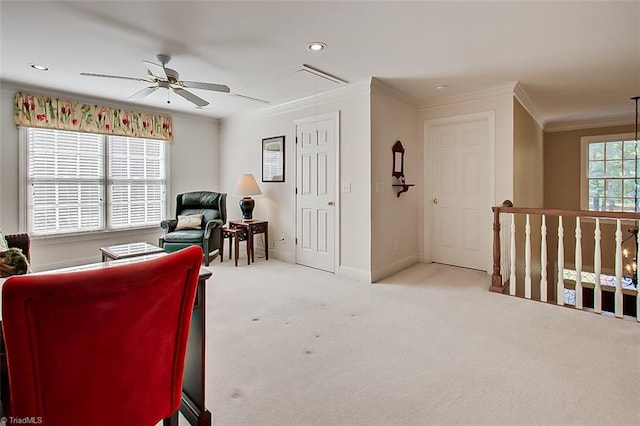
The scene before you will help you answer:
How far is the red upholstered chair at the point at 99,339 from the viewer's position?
771mm

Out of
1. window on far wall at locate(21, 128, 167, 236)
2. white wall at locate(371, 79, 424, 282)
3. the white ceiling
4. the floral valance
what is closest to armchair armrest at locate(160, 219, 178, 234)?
window on far wall at locate(21, 128, 167, 236)

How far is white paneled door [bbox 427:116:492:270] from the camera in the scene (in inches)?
171

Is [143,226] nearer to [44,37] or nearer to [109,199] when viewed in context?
[109,199]

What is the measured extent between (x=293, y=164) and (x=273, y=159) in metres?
0.47

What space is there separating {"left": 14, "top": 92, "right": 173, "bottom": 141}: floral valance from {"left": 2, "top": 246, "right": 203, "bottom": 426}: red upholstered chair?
14.9ft

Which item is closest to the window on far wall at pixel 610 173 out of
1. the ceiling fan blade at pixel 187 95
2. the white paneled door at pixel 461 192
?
the white paneled door at pixel 461 192

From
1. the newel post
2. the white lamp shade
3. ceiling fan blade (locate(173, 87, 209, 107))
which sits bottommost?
the newel post

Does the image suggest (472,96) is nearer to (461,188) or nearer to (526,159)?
(461,188)

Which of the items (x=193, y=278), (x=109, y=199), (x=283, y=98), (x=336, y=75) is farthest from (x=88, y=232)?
(x=193, y=278)

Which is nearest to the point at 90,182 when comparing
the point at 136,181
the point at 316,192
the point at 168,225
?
the point at 136,181

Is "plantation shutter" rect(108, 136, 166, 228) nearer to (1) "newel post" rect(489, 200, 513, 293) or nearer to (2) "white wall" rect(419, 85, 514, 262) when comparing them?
(2) "white wall" rect(419, 85, 514, 262)

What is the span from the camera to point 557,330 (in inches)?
102

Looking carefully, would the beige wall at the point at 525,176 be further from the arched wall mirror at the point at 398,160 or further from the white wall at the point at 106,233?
the white wall at the point at 106,233

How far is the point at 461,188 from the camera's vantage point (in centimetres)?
454
